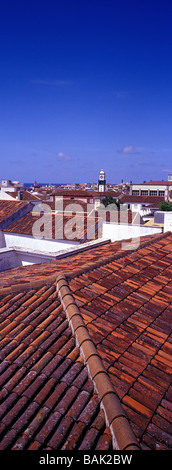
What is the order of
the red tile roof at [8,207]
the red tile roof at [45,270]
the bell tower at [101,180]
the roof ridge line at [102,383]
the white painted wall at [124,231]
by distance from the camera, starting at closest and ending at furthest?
the roof ridge line at [102,383] < the red tile roof at [45,270] < the white painted wall at [124,231] < the red tile roof at [8,207] < the bell tower at [101,180]

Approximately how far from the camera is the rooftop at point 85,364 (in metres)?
2.81

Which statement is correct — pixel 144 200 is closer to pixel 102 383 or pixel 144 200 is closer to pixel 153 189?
pixel 153 189

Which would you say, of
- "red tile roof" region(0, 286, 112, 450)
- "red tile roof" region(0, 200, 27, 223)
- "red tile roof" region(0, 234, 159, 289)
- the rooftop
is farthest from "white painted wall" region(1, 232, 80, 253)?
"red tile roof" region(0, 286, 112, 450)

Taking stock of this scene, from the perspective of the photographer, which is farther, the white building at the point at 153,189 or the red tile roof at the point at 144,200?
the white building at the point at 153,189

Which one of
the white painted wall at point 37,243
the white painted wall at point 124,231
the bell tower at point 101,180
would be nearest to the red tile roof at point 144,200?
the bell tower at point 101,180

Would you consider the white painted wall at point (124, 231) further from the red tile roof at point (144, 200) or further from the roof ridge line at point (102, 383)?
the red tile roof at point (144, 200)

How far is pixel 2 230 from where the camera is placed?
16.8m

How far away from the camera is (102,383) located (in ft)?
10.5

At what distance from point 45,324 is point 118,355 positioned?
106 cm

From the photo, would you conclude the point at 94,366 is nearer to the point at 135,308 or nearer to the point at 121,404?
the point at 121,404

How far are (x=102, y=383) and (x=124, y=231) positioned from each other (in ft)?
35.3

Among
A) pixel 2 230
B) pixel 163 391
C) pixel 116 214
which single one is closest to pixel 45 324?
pixel 163 391

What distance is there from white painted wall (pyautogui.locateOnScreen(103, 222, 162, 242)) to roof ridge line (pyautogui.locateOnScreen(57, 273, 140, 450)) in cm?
904

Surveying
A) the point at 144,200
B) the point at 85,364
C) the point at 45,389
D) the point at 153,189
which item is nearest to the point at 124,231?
the point at 85,364
